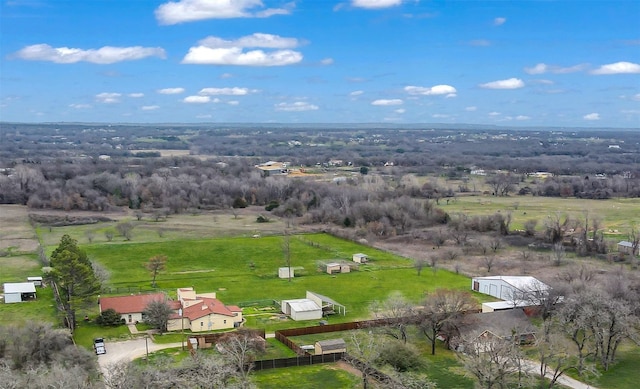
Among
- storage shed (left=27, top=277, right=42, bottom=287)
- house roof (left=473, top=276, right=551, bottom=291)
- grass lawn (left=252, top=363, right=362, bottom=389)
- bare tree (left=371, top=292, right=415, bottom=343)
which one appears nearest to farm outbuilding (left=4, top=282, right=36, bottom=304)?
storage shed (left=27, top=277, right=42, bottom=287)

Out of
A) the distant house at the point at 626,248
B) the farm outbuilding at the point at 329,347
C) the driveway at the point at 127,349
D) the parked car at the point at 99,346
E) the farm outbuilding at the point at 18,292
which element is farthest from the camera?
the distant house at the point at 626,248

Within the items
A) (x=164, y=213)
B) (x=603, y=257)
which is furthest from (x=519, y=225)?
(x=164, y=213)

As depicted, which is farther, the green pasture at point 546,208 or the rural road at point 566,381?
the green pasture at point 546,208

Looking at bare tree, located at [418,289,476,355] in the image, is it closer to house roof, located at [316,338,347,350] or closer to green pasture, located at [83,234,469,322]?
house roof, located at [316,338,347,350]

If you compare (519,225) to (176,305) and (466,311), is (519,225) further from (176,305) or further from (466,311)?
(176,305)

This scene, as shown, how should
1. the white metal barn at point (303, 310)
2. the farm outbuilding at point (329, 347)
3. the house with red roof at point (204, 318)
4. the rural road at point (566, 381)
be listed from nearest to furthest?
the rural road at point (566, 381)
the farm outbuilding at point (329, 347)
the house with red roof at point (204, 318)
the white metal barn at point (303, 310)

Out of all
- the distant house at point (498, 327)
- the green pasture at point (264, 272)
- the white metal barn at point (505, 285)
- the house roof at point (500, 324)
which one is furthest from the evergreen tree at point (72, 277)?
the white metal barn at point (505, 285)

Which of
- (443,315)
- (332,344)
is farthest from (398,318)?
(332,344)

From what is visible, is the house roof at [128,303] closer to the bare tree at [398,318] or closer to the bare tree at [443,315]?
the bare tree at [398,318]
